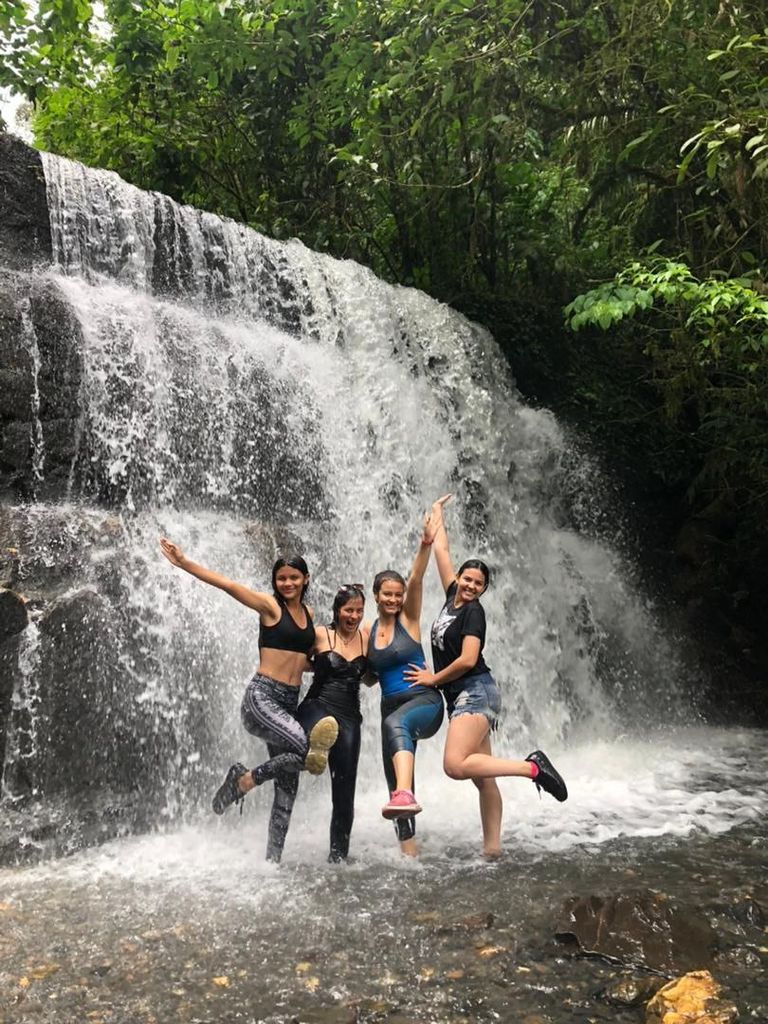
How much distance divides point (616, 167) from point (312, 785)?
7.53m

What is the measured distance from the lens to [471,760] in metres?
4.50

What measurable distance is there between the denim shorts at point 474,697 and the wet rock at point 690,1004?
5.40 feet

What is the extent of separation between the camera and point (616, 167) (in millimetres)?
9891

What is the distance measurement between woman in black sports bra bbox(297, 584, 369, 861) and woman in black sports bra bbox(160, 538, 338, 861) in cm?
9

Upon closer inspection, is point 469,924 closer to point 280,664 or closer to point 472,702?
point 472,702

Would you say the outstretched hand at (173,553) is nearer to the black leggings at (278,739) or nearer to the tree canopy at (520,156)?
the black leggings at (278,739)

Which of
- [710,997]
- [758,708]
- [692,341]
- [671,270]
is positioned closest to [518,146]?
[692,341]

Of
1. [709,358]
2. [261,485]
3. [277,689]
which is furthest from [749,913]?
[709,358]

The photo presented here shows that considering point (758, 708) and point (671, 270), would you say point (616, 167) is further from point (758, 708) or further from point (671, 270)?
point (758, 708)

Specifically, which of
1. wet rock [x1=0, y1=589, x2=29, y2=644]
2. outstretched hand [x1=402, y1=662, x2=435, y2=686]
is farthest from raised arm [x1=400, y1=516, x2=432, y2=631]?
wet rock [x1=0, y1=589, x2=29, y2=644]

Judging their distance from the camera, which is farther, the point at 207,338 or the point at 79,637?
the point at 207,338

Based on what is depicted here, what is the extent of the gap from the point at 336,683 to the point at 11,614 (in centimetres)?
206

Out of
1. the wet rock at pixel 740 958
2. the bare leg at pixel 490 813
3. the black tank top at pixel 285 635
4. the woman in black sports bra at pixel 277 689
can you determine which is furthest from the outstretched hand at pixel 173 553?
the wet rock at pixel 740 958

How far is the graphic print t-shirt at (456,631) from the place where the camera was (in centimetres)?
466
